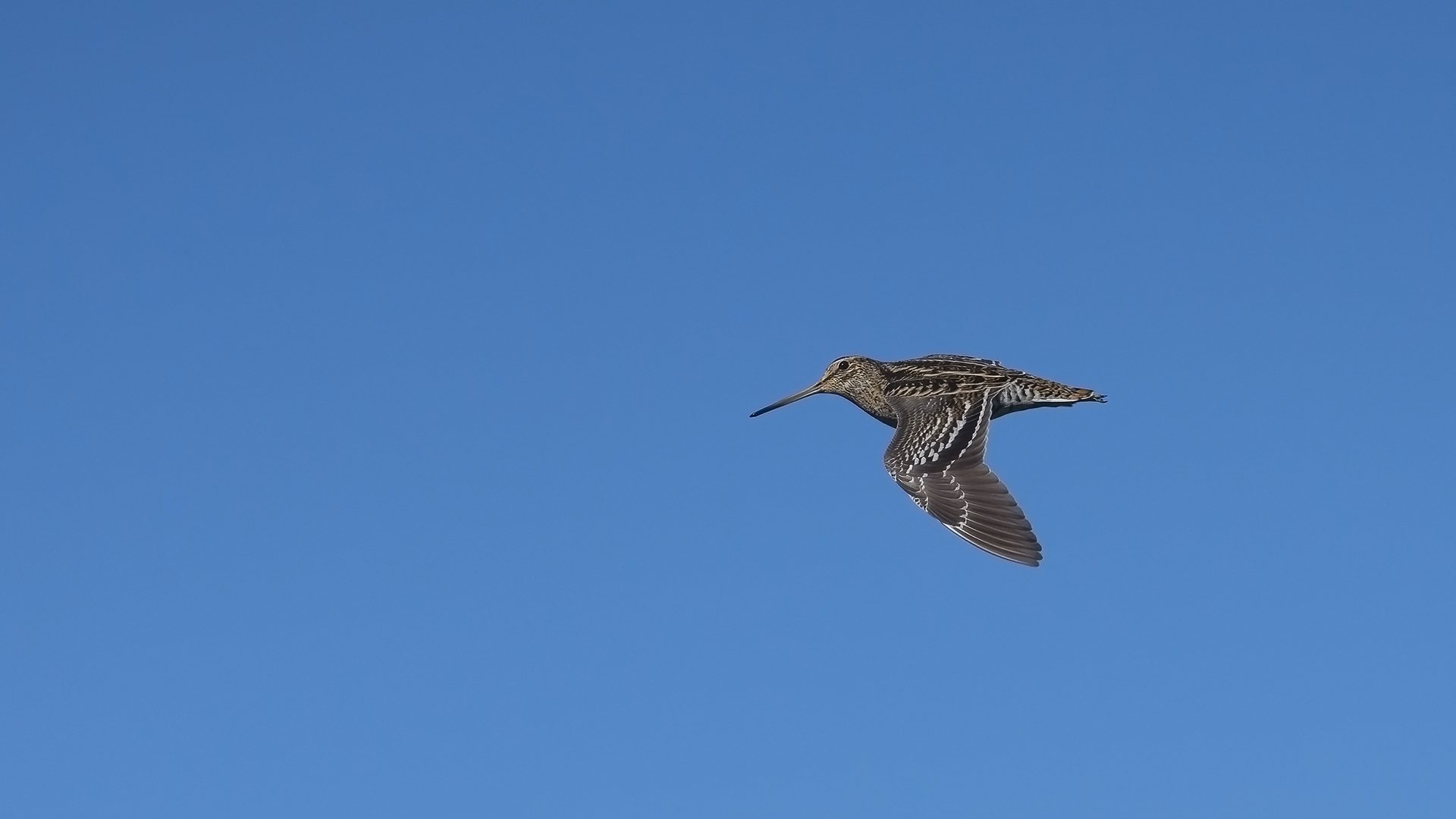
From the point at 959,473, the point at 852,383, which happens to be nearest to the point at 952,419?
the point at 959,473

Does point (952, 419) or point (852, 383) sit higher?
point (852, 383)

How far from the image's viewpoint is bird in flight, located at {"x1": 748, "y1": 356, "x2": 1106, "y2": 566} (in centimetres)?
1784

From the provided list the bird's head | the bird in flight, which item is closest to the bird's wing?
the bird in flight

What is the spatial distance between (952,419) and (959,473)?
1.56 m

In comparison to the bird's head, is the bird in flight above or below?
below

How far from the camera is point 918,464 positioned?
63.7 feet

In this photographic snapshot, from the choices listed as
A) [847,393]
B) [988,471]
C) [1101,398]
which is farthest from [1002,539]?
[847,393]

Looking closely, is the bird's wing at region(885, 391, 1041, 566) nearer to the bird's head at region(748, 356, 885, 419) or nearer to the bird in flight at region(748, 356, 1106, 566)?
the bird in flight at region(748, 356, 1106, 566)

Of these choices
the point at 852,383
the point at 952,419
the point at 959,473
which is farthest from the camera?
the point at 852,383

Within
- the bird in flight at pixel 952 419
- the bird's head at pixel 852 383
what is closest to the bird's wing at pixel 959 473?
the bird in flight at pixel 952 419

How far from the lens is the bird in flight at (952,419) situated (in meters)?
17.8

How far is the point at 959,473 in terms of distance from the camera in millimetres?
19016

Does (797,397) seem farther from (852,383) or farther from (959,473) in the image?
(959,473)

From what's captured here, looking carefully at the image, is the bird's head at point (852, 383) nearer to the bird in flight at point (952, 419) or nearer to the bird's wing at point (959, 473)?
the bird in flight at point (952, 419)
